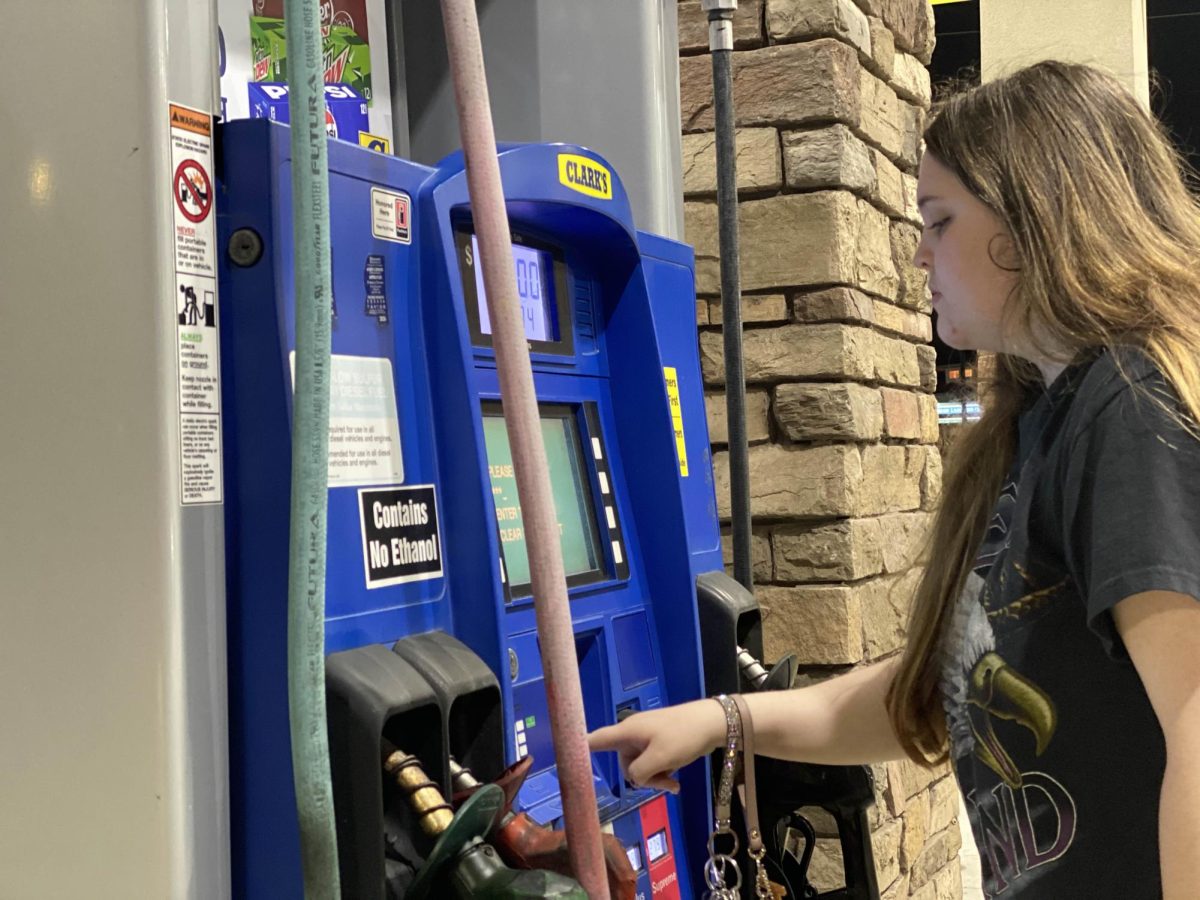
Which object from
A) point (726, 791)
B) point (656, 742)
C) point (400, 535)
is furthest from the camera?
point (726, 791)

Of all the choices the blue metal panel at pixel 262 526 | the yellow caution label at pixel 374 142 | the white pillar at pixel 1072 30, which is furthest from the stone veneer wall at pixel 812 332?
the white pillar at pixel 1072 30

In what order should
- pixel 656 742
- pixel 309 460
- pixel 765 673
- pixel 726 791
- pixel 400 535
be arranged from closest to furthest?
pixel 309 460 → pixel 400 535 → pixel 656 742 → pixel 726 791 → pixel 765 673

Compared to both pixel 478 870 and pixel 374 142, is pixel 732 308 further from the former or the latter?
pixel 478 870

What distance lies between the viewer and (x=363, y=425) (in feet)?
4.26

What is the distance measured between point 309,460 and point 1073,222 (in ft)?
2.54

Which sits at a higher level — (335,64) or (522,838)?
(335,64)

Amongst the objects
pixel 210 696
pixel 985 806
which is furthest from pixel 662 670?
pixel 210 696

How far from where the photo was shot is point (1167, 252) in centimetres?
138

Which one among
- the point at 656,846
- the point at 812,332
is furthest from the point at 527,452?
the point at 812,332

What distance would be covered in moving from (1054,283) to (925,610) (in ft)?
1.36

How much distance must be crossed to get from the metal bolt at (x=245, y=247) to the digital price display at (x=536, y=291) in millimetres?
474

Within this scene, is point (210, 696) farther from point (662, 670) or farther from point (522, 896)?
point (662, 670)

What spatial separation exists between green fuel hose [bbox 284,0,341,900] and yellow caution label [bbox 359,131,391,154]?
694 mm

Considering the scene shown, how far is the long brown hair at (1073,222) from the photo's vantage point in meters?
1.34
